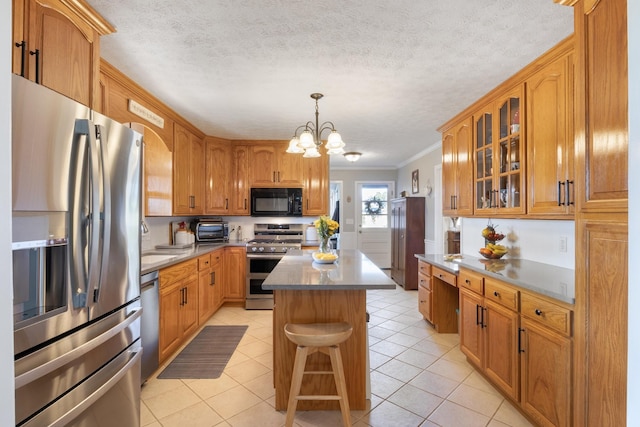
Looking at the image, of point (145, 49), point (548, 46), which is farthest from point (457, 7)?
point (145, 49)

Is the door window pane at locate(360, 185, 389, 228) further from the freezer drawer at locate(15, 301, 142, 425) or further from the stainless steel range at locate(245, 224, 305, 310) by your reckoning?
the freezer drawer at locate(15, 301, 142, 425)

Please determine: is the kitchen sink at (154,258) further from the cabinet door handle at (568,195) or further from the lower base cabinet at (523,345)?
the cabinet door handle at (568,195)

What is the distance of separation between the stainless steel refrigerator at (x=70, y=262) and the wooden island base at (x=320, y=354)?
0.87 metres

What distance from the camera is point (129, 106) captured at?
8.96 ft

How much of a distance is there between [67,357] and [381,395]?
195 cm

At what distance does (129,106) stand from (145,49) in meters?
0.78

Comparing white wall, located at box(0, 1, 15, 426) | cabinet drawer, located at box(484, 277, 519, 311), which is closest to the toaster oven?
cabinet drawer, located at box(484, 277, 519, 311)

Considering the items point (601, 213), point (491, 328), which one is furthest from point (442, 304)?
point (601, 213)

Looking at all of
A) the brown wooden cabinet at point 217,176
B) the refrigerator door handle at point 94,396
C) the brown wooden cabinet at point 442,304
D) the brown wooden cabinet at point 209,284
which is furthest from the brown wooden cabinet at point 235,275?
the refrigerator door handle at point 94,396

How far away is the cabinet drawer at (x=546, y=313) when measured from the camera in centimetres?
165

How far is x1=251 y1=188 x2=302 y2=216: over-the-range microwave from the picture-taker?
15.8 feet

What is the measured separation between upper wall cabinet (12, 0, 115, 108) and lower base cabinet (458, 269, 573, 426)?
9.67ft

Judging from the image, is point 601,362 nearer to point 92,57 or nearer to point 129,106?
point 92,57

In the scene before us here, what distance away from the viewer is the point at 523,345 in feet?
6.50
